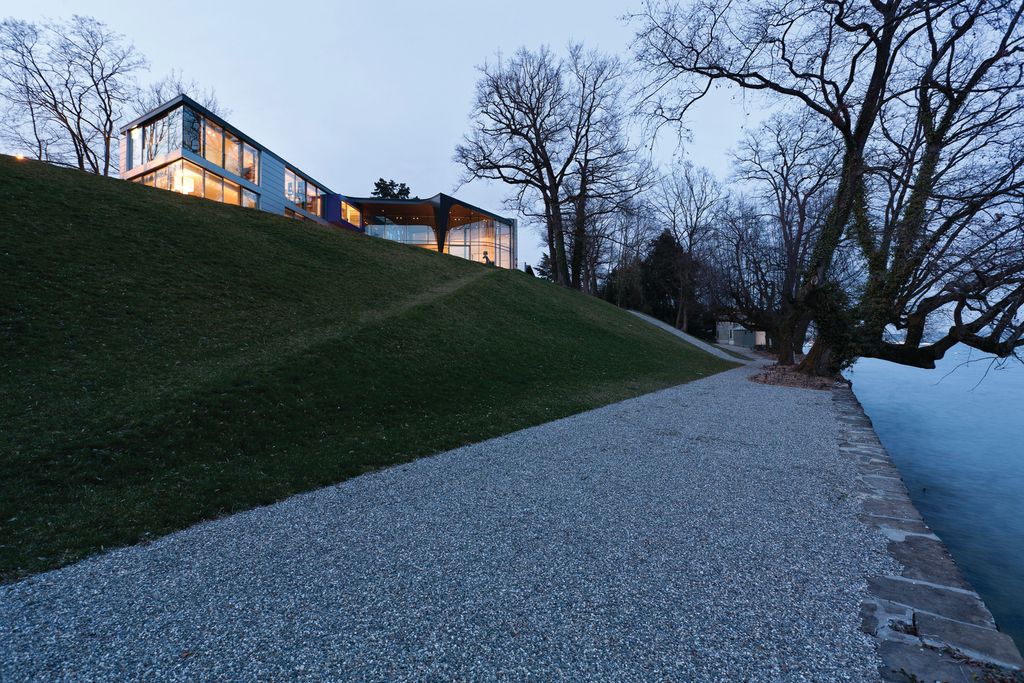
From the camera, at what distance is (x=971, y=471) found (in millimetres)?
8695

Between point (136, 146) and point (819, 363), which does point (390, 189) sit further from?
point (819, 363)

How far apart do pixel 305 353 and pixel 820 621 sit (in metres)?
8.23

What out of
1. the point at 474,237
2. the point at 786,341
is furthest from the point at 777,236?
the point at 474,237

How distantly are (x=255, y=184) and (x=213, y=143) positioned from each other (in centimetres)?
298

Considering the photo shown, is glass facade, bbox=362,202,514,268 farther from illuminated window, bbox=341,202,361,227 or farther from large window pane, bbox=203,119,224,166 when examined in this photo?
large window pane, bbox=203,119,224,166

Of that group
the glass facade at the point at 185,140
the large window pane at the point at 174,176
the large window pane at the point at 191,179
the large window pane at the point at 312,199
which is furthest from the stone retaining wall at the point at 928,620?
the large window pane at the point at 312,199

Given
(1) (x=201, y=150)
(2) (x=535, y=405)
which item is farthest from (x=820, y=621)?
(1) (x=201, y=150)

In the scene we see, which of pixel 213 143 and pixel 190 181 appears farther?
pixel 213 143

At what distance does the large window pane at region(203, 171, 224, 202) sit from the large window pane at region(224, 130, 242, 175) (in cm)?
96

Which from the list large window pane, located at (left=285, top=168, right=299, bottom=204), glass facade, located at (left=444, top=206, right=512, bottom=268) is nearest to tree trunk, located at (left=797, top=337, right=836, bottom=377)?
glass facade, located at (left=444, top=206, right=512, bottom=268)

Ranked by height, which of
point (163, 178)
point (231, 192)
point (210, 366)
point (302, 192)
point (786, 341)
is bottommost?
point (210, 366)

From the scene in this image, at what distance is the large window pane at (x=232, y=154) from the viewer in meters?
22.8

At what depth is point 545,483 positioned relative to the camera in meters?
4.97

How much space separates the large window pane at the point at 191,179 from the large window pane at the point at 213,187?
0.32 meters
